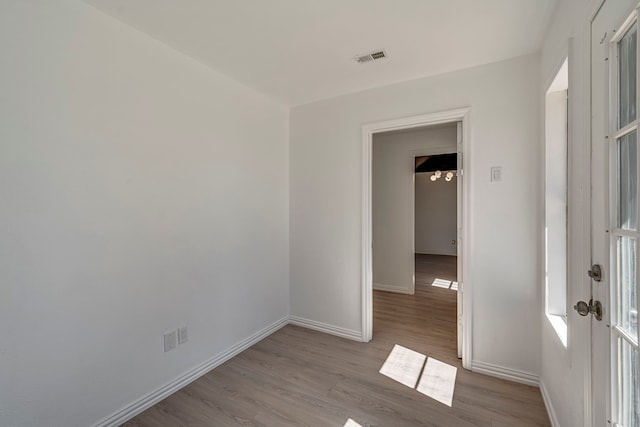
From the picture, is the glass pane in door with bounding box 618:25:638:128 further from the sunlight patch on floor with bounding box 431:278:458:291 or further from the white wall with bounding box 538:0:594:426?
the sunlight patch on floor with bounding box 431:278:458:291

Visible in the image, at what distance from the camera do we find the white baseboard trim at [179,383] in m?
1.74

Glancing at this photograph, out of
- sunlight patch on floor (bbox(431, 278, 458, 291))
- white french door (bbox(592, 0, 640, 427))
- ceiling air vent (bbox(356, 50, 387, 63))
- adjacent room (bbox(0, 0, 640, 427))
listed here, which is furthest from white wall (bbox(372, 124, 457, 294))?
white french door (bbox(592, 0, 640, 427))

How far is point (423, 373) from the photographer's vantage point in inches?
90.0

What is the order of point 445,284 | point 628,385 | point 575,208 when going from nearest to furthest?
point 628,385, point 575,208, point 445,284

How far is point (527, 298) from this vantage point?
214 cm

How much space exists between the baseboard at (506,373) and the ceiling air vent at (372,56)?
2694mm

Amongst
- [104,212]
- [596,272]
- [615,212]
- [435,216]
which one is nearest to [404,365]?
[596,272]

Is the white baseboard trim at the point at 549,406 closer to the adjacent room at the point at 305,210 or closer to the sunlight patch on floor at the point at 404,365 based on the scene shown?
the adjacent room at the point at 305,210

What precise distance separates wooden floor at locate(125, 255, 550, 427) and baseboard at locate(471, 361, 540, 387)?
5 cm

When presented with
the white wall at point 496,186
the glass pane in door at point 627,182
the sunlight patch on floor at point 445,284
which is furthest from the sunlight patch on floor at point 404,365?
the sunlight patch on floor at point 445,284

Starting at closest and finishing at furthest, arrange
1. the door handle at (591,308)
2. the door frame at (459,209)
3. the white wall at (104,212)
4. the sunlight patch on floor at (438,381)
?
the door handle at (591,308)
the white wall at (104,212)
the sunlight patch on floor at (438,381)
the door frame at (459,209)

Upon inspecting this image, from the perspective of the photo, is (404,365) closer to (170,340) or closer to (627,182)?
(170,340)

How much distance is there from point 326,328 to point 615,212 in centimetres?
268

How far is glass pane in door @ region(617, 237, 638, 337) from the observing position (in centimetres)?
86
